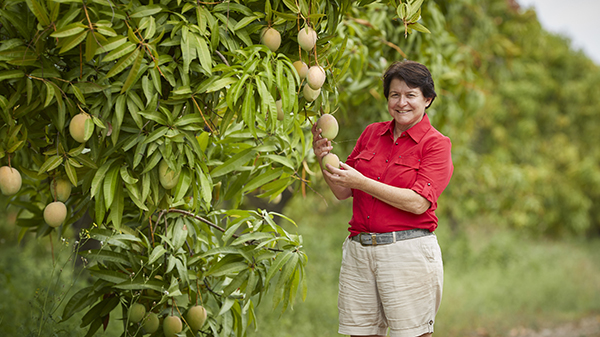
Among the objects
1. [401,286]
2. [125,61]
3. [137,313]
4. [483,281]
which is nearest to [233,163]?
[125,61]

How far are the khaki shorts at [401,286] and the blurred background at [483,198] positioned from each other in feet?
1.25

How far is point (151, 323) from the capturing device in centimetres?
190

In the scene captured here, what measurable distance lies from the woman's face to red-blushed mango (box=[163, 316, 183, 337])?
1107 mm

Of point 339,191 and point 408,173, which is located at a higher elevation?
point 408,173

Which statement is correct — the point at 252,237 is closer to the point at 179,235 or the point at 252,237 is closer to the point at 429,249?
the point at 179,235

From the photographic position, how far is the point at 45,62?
160 cm

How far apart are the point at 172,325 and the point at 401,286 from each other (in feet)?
2.80

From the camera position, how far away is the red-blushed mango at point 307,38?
1.69m

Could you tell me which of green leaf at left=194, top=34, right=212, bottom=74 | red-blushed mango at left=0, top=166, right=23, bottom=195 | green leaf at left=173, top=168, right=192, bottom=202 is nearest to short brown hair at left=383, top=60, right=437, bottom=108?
green leaf at left=194, top=34, right=212, bottom=74

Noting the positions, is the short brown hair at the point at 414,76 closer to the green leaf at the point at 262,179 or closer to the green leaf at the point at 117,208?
the green leaf at the point at 262,179

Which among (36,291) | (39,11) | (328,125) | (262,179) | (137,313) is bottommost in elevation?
(36,291)

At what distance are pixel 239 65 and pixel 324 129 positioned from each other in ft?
1.41

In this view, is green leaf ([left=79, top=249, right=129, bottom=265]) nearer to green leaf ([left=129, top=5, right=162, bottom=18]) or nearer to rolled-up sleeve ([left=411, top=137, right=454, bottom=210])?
green leaf ([left=129, top=5, right=162, bottom=18])

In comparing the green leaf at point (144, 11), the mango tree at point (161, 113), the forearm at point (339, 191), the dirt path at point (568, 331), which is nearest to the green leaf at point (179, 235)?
the mango tree at point (161, 113)
